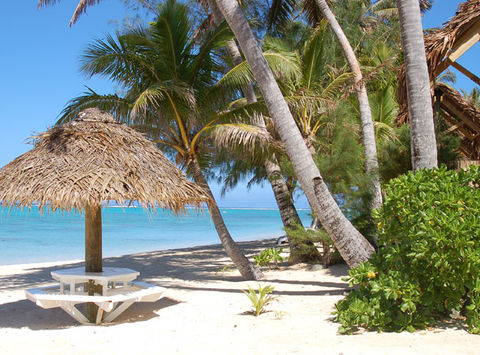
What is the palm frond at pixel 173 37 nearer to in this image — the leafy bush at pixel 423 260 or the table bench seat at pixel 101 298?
the table bench seat at pixel 101 298

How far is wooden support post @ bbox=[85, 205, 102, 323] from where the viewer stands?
582 centimetres

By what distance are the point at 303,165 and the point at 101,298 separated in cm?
306

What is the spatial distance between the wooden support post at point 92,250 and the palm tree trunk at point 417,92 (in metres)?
4.17

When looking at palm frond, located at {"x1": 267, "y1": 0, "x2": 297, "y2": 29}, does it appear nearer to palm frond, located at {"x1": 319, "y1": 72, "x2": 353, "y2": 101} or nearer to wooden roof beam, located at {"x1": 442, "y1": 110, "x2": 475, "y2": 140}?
palm frond, located at {"x1": 319, "y1": 72, "x2": 353, "y2": 101}

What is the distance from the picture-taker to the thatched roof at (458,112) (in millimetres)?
8727

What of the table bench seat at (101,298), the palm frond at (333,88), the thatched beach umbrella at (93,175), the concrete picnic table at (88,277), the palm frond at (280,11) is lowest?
the table bench seat at (101,298)

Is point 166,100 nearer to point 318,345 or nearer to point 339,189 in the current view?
point 339,189

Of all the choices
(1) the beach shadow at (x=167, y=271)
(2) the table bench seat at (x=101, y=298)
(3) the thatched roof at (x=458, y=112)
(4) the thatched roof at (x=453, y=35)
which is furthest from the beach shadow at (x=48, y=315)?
(3) the thatched roof at (x=458, y=112)

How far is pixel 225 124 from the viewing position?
8312 mm

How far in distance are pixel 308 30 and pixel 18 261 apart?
47.8 ft

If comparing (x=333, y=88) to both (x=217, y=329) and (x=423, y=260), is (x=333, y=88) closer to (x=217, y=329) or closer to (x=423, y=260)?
(x=423, y=260)

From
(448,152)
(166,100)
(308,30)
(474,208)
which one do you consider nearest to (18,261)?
(166,100)

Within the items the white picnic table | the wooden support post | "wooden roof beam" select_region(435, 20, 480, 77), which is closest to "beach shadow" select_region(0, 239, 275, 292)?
the white picnic table

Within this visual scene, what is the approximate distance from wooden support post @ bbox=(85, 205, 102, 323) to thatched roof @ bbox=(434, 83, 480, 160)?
22.1 ft
